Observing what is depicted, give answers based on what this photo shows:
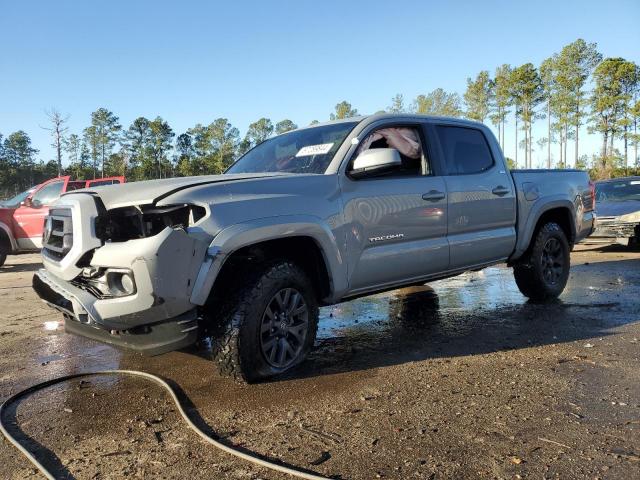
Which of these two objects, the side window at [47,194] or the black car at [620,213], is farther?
the side window at [47,194]

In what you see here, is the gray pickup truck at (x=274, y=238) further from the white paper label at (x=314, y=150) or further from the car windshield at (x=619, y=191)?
the car windshield at (x=619, y=191)

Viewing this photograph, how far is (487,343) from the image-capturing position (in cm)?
439

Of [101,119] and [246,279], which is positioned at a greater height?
[101,119]

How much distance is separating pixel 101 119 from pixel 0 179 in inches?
661

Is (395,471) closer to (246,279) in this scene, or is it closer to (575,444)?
(575,444)

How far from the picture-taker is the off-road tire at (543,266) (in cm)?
569

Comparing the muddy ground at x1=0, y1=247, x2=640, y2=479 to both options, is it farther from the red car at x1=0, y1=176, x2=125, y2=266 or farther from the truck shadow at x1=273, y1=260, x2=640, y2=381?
the red car at x1=0, y1=176, x2=125, y2=266

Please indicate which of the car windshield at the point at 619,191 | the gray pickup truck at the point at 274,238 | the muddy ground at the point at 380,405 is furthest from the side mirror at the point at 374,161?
the car windshield at the point at 619,191

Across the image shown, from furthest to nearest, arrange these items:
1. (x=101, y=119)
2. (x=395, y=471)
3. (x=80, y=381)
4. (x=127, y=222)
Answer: (x=101, y=119) < (x=80, y=381) < (x=127, y=222) < (x=395, y=471)

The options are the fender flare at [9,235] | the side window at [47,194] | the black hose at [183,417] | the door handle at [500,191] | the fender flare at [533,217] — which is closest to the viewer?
the black hose at [183,417]

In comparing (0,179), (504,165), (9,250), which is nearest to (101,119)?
(0,179)

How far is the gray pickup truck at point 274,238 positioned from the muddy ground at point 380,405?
1.45ft

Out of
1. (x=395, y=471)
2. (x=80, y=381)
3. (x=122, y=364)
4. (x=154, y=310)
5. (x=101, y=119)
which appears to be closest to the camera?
(x=395, y=471)

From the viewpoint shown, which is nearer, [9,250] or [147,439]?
[147,439]
